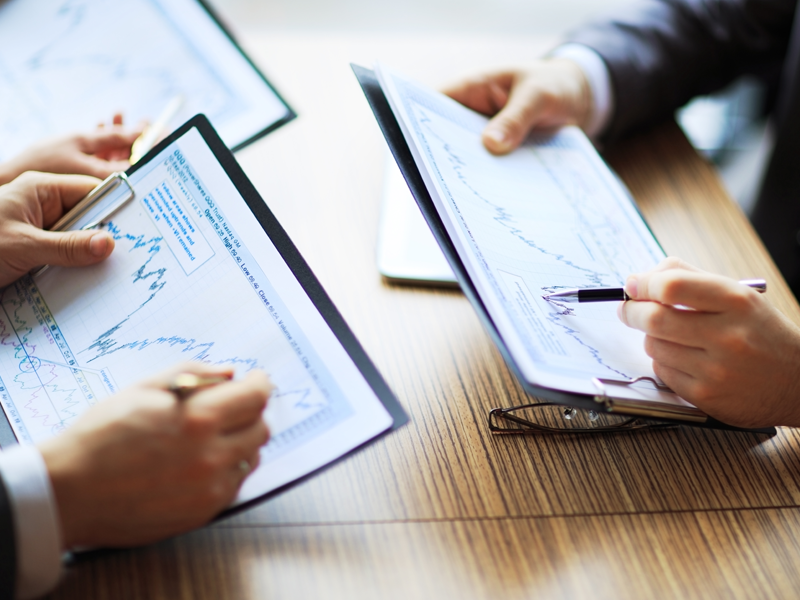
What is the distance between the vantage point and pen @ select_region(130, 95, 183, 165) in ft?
2.17

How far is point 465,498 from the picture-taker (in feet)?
1.59

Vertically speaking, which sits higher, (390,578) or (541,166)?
(541,166)

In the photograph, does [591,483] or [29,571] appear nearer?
[29,571]

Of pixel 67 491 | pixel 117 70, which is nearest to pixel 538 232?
pixel 67 491

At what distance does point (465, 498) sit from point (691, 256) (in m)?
0.45

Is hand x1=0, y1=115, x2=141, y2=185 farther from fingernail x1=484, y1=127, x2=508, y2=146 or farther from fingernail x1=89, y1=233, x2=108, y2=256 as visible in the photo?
fingernail x1=484, y1=127, x2=508, y2=146

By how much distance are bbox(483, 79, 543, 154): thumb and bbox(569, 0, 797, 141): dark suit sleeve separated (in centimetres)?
18

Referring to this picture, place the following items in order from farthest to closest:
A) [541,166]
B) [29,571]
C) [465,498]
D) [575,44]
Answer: [575,44] < [541,166] < [465,498] < [29,571]

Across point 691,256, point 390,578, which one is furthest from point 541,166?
point 390,578

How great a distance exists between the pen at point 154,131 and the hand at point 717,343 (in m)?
0.54

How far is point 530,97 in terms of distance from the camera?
0.73 meters

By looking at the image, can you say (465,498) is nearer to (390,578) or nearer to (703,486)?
(390,578)

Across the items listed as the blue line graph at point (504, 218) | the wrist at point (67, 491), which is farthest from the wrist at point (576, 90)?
the wrist at point (67, 491)

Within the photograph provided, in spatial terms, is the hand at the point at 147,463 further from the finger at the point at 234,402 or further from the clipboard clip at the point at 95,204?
the clipboard clip at the point at 95,204
